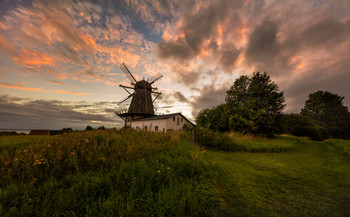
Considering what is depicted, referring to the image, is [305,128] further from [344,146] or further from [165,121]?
[165,121]

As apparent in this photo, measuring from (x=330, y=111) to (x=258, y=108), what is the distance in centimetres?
2763

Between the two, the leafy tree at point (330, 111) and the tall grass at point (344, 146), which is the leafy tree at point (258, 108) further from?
the leafy tree at point (330, 111)

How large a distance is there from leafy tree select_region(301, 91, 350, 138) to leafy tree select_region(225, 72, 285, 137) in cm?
2089

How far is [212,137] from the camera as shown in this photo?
10492 mm

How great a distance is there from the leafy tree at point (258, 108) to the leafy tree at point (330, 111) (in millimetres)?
20890

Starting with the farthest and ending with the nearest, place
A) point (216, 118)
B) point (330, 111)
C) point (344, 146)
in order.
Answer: point (330, 111) < point (216, 118) < point (344, 146)

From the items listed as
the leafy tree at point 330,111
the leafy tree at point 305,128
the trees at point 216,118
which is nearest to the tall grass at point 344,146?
the leafy tree at point 305,128

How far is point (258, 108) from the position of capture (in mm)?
20422

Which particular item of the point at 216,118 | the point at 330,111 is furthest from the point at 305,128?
the point at 216,118

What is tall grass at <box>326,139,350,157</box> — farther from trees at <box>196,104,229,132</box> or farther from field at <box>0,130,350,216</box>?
trees at <box>196,104,229,132</box>

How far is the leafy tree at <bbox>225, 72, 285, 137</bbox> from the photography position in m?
19.3

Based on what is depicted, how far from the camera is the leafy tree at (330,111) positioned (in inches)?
1114

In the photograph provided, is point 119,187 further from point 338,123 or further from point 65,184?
point 338,123

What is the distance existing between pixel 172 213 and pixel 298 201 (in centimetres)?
301
